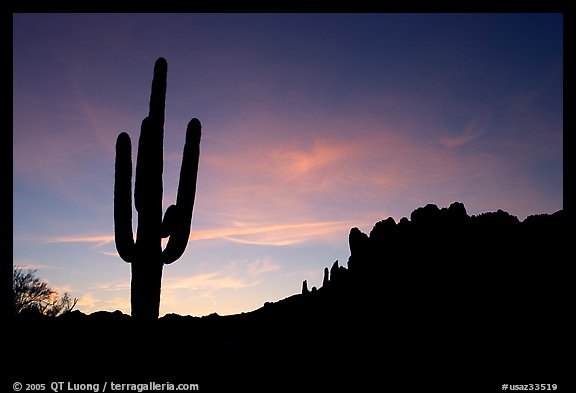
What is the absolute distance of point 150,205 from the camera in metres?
12.9

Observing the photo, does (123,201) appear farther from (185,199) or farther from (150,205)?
(185,199)

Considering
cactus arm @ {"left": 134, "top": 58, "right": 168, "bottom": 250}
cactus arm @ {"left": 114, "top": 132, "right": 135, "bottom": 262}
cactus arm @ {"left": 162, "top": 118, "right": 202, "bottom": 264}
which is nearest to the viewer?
cactus arm @ {"left": 114, "top": 132, "right": 135, "bottom": 262}

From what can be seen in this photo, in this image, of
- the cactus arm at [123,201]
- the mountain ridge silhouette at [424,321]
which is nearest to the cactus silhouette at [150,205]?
the cactus arm at [123,201]

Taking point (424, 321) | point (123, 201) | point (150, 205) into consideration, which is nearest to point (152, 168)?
point (150, 205)

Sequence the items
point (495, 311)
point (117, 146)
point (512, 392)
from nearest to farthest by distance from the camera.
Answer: point (512, 392) < point (117, 146) < point (495, 311)

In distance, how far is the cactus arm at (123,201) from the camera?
41.4ft

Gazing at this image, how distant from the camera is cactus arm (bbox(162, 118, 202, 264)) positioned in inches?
508

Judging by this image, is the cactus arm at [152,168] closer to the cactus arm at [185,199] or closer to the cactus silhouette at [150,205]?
the cactus silhouette at [150,205]

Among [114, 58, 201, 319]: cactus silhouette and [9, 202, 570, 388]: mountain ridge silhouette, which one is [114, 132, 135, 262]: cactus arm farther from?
[9, 202, 570, 388]: mountain ridge silhouette

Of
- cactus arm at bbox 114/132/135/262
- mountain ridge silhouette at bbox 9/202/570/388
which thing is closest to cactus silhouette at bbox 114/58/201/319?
cactus arm at bbox 114/132/135/262
